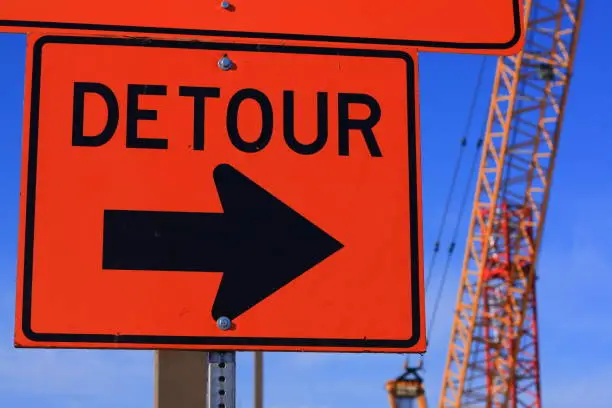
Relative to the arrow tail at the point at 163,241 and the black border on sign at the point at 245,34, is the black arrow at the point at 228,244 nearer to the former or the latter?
the arrow tail at the point at 163,241

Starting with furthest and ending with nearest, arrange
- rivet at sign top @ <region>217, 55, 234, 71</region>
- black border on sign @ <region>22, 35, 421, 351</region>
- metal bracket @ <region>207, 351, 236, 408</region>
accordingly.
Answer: rivet at sign top @ <region>217, 55, 234, 71</region> → black border on sign @ <region>22, 35, 421, 351</region> → metal bracket @ <region>207, 351, 236, 408</region>

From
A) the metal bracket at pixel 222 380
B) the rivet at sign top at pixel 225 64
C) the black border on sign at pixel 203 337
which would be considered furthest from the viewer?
the rivet at sign top at pixel 225 64

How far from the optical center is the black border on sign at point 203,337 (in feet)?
6.49

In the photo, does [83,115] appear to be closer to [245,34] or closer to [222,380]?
[245,34]

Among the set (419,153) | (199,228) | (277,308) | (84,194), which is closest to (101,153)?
(84,194)

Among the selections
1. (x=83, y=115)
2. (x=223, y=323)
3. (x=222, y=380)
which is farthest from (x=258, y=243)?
(x=83, y=115)

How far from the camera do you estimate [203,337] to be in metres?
1.98

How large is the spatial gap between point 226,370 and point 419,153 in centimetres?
58

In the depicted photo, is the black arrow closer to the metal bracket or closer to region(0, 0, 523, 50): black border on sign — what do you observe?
the metal bracket

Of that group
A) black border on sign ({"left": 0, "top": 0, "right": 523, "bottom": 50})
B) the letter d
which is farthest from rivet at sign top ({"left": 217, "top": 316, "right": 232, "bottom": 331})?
black border on sign ({"left": 0, "top": 0, "right": 523, "bottom": 50})

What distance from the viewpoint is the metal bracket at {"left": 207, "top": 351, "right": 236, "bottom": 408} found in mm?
1874

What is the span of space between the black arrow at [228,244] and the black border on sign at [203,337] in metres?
0.10

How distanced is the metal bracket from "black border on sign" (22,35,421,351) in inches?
1.0

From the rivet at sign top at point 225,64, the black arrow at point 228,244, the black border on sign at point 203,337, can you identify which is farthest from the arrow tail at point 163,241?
the rivet at sign top at point 225,64
